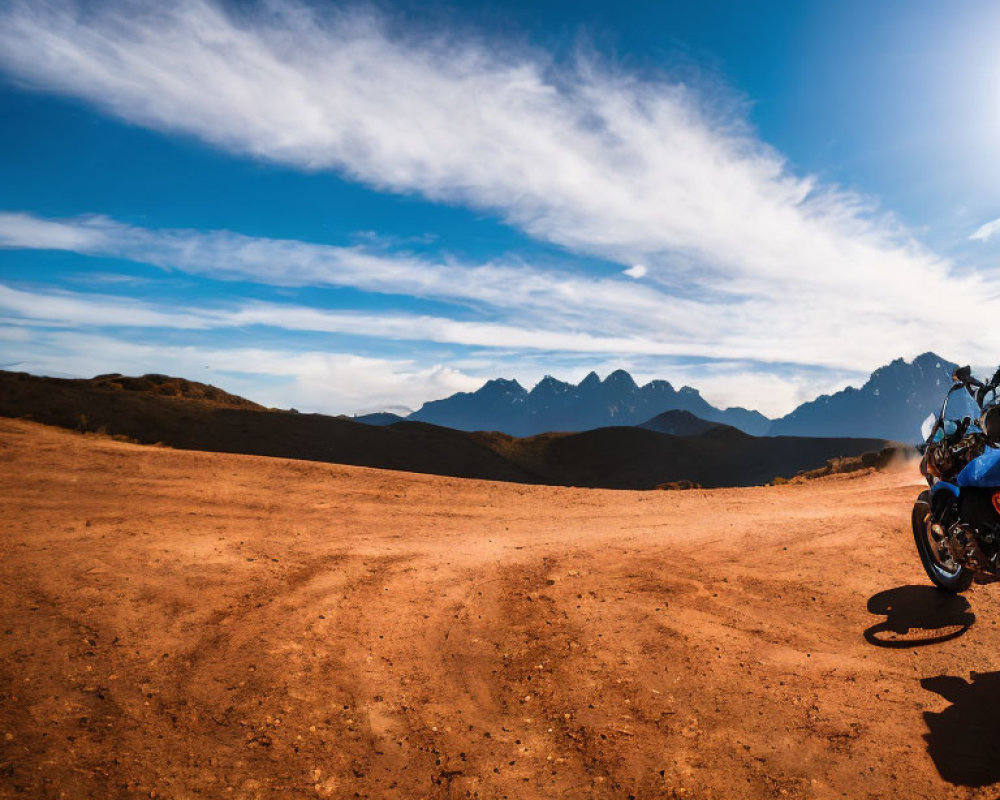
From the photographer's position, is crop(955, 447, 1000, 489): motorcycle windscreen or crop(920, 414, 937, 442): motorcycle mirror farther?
crop(920, 414, 937, 442): motorcycle mirror

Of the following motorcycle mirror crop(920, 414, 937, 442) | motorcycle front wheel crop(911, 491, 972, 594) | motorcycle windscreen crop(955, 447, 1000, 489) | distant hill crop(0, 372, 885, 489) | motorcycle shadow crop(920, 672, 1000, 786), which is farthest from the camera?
distant hill crop(0, 372, 885, 489)

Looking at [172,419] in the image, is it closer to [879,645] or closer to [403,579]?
[403,579]

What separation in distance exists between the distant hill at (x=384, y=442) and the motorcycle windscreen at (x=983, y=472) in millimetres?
33932

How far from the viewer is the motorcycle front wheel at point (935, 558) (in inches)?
231

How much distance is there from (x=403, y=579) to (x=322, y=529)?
352 centimetres

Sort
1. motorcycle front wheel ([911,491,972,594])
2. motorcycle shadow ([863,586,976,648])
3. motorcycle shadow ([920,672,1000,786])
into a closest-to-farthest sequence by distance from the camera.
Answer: motorcycle shadow ([920,672,1000,786]) < motorcycle shadow ([863,586,976,648]) < motorcycle front wheel ([911,491,972,594])

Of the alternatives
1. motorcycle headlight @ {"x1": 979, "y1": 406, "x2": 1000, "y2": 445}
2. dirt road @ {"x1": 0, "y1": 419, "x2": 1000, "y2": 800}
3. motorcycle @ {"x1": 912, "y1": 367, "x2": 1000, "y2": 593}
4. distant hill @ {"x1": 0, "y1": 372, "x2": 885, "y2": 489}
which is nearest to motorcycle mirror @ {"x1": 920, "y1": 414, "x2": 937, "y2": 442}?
motorcycle @ {"x1": 912, "y1": 367, "x2": 1000, "y2": 593}

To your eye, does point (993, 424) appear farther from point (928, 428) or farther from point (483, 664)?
point (483, 664)

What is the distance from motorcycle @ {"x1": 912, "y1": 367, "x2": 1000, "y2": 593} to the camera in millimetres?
4980

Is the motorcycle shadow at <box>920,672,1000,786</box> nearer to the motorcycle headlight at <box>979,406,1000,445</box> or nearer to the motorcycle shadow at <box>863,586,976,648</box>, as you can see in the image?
the motorcycle shadow at <box>863,586,976,648</box>

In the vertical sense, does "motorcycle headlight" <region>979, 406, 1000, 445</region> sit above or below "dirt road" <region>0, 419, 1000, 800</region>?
above

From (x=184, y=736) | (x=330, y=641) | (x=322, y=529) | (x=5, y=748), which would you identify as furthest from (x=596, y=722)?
(x=322, y=529)

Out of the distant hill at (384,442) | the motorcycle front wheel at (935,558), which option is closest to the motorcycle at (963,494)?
the motorcycle front wheel at (935,558)

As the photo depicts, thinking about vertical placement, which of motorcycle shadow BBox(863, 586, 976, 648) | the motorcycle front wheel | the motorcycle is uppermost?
the motorcycle
